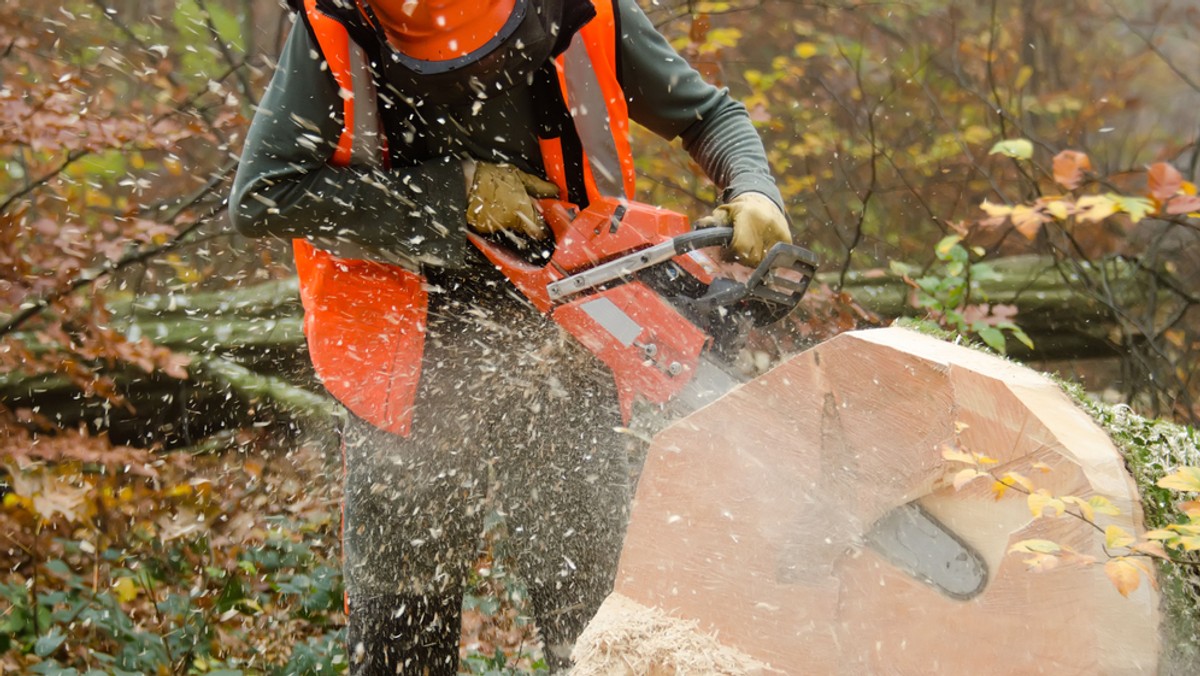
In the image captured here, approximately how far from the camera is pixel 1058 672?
53.3 inches

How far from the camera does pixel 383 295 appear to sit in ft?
7.26

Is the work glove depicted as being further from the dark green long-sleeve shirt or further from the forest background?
the forest background

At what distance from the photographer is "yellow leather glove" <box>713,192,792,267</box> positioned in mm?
2141

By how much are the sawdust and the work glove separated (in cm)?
87

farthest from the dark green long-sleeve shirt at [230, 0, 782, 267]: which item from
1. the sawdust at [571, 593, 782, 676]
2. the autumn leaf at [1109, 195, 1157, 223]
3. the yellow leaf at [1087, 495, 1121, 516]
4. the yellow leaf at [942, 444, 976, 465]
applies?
the yellow leaf at [1087, 495, 1121, 516]

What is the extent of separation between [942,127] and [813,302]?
1716 millimetres

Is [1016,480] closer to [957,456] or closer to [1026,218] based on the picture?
[957,456]

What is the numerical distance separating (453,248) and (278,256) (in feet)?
10.5

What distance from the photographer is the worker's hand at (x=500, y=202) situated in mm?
2145

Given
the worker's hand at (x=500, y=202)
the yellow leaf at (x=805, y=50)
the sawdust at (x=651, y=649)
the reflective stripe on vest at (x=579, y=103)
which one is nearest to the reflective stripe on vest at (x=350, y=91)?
the reflective stripe on vest at (x=579, y=103)

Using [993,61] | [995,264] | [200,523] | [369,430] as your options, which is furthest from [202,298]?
[993,61]

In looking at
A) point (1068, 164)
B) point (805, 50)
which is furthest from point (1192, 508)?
point (805, 50)

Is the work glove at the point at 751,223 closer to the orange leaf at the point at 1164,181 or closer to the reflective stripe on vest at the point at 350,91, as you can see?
the reflective stripe on vest at the point at 350,91

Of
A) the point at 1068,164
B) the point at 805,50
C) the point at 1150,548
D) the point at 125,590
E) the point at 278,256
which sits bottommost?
the point at 278,256
